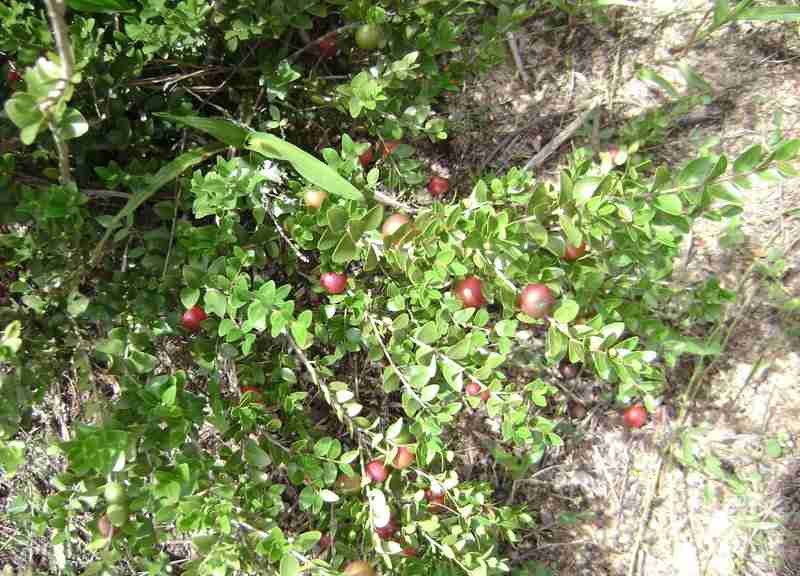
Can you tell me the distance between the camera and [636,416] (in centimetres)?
278

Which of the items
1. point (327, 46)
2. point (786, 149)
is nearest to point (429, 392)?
point (786, 149)

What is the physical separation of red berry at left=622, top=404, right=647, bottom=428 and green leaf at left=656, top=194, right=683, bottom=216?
55.6 inches

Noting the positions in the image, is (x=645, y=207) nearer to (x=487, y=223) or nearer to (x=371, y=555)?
(x=487, y=223)

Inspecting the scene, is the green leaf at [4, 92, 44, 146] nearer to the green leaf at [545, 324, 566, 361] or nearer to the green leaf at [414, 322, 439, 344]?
the green leaf at [414, 322, 439, 344]

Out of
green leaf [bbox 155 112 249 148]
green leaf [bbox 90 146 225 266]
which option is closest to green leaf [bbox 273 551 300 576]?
green leaf [bbox 90 146 225 266]

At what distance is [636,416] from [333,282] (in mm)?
1495

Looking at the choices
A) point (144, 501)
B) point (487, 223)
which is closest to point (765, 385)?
point (487, 223)

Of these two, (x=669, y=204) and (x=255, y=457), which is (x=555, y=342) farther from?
(x=255, y=457)

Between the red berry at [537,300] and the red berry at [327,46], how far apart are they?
1212mm

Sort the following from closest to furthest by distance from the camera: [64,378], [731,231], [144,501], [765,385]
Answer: [144,501] → [731,231] → [64,378] → [765,385]

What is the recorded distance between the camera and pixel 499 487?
2873mm

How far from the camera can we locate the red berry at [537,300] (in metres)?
1.79

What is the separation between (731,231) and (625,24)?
3.95 ft

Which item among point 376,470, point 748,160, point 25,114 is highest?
point 25,114
